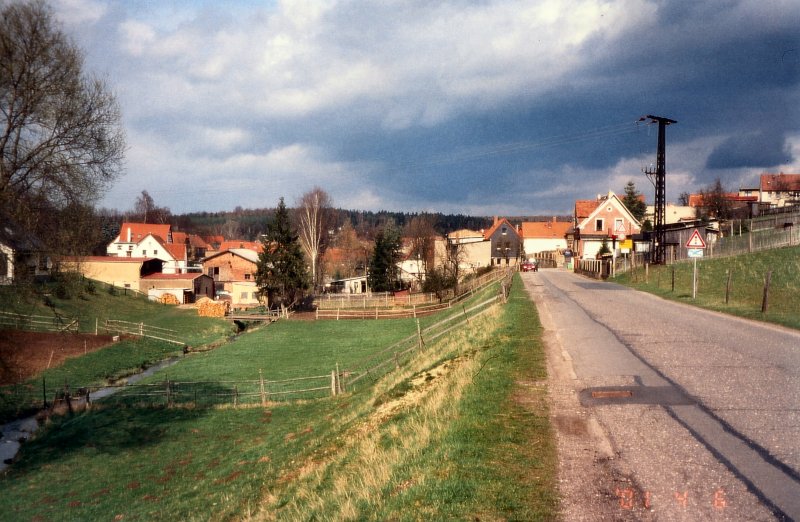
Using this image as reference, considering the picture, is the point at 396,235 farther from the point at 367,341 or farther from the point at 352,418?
the point at 352,418

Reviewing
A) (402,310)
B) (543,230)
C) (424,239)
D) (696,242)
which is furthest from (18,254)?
(543,230)

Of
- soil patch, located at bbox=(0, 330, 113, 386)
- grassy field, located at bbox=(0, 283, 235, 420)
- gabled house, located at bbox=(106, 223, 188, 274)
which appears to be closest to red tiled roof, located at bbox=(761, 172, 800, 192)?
grassy field, located at bbox=(0, 283, 235, 420)

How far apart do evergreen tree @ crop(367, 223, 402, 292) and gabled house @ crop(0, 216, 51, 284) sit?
196ft

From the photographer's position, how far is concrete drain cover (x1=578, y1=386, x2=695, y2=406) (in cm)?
858

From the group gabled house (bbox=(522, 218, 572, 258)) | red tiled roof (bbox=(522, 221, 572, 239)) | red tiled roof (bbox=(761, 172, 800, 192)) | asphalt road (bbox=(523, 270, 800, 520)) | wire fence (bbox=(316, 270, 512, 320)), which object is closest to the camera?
asphalt road (bbox=(523, 270, 800, 520))

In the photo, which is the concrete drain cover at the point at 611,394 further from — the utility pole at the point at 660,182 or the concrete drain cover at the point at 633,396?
the utility pole at the point at 660,182

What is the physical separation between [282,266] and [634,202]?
67114mm

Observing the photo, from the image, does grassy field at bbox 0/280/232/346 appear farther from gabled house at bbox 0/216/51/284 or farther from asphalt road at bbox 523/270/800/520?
asphalt road at bbox 523/270/800/520

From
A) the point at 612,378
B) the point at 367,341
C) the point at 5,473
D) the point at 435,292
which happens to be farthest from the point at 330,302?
the point at 612,378

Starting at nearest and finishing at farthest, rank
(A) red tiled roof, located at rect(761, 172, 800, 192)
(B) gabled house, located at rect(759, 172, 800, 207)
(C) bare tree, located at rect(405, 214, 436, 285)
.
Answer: (C) bare tree, located at rect(405, 214, 436, 285) → (B) gabled house, located at rect(759, 172, 800, 207) → (A) red tiled roof, located at rect(761, 172, 800, 192)

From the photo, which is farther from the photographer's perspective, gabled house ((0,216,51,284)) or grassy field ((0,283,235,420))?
grassy field ((0,283,235,420))

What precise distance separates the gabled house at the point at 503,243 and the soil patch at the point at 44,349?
6759 centimetres

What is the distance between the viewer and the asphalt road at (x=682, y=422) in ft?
17.5

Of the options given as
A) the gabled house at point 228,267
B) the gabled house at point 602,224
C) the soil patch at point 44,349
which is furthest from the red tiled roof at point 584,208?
the soil patch at point 44,349
